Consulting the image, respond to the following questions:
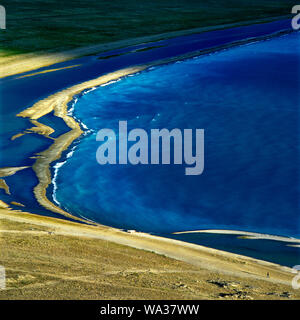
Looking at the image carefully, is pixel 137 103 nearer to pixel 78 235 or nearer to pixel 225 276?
pixel 78 235

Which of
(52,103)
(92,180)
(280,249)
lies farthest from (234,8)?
(280,249)

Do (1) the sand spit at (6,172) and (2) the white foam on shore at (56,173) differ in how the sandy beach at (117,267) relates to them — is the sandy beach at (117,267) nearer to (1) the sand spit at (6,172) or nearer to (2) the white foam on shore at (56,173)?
(2) the white foam on shore at (56,173)

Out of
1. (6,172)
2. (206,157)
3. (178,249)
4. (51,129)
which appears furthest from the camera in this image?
(51,129)

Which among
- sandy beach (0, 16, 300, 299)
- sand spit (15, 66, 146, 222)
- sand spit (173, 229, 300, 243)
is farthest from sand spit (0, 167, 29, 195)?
sand spit (173, 229, 300, 243)

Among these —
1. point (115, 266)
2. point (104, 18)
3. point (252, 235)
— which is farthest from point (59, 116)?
point (104, 18)

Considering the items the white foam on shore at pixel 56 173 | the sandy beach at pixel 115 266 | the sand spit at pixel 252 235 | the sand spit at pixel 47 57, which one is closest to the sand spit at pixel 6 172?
the white foam on shore at pixel 56 173

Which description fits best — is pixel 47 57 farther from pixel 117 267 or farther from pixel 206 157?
pixel 117 267
